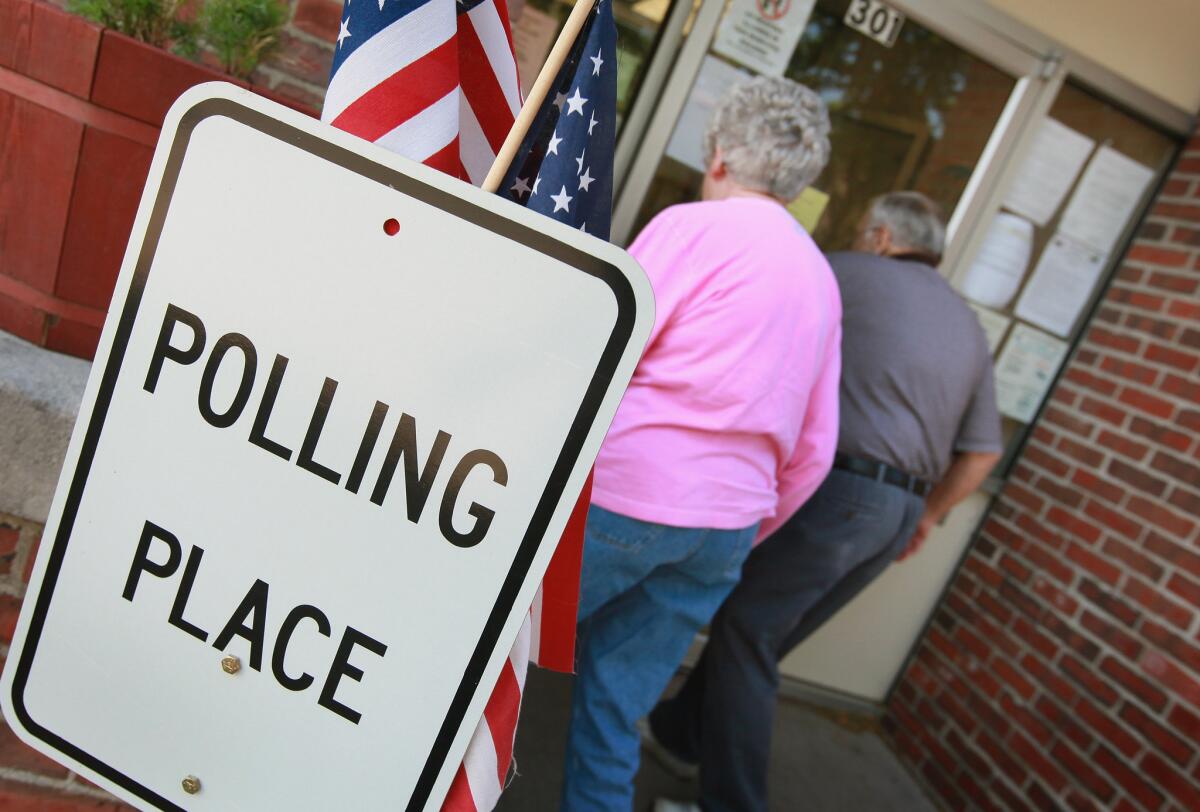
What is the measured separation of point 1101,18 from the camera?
2.86 metres

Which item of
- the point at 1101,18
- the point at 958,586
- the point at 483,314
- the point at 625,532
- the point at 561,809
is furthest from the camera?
the point at 958,586

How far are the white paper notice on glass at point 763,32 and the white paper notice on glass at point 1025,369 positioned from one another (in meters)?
1.49

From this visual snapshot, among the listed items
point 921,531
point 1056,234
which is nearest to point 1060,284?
point 1056,234

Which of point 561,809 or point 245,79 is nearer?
point 245,79

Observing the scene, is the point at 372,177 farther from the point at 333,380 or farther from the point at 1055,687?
the point at 1055,687

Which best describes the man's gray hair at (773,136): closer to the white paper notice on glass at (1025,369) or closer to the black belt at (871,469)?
the black belt at (871,469)

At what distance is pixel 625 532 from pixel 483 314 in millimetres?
1068

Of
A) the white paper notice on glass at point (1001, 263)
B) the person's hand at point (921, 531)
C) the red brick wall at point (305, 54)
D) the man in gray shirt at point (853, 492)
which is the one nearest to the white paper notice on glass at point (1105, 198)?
the white paper notice on glass at point (1001, 263)

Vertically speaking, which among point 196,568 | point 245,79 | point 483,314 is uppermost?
point 245,79

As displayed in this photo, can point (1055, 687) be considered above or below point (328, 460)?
below

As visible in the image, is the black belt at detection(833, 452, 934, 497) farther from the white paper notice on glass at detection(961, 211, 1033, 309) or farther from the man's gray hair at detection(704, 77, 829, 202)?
the white paper notice on glass at detection(961, 211, 1033, 309)

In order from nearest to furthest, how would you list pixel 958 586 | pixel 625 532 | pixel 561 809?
pixel 625 532, pixel 561 809, pixel 958 586

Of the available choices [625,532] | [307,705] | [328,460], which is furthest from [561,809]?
[328,460]

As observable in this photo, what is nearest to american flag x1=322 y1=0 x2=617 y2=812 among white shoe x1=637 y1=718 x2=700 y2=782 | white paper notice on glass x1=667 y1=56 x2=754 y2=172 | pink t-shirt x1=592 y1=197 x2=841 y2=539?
pink t-shirt x1=592 y1=197 x2=841 y2=539
